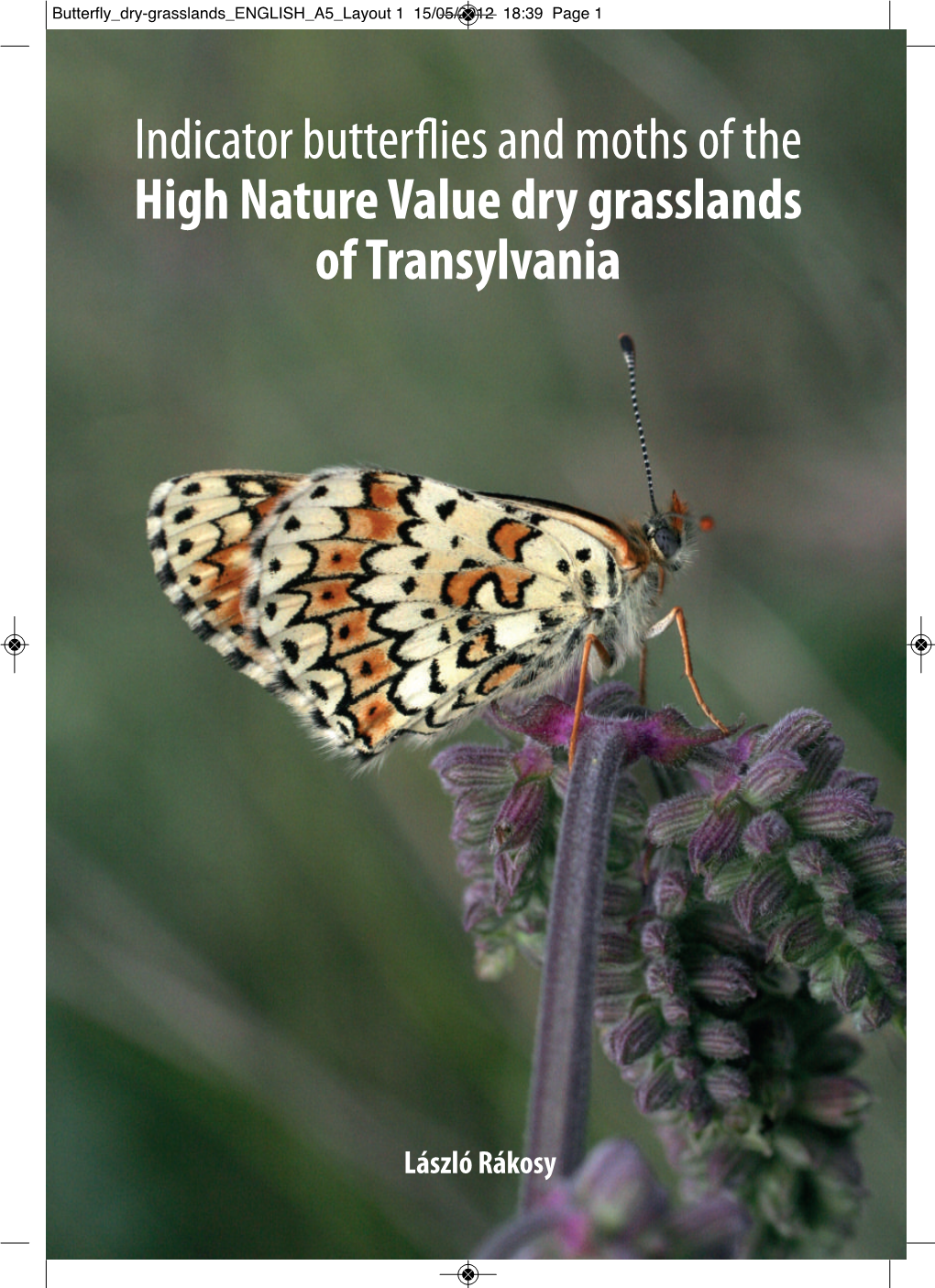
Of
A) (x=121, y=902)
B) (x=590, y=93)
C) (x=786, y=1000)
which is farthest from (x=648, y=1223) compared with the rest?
(x=590, y=93)

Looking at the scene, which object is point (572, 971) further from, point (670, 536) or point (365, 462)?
point (365, 462)

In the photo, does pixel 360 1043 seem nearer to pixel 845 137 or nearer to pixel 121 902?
pixel 121 902

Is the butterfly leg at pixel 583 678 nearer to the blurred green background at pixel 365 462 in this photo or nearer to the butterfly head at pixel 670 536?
the butterfly head at pixel 670 536

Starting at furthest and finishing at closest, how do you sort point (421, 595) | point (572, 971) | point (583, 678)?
1. point (421, 595)
2. point (583, 678)
3. point (572, 971)

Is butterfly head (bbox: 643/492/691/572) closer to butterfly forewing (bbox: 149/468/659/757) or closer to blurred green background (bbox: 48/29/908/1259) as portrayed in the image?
butterfly forewing (bbox: 149/468/659/757)

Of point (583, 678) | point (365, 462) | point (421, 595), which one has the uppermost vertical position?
point (365, 462)

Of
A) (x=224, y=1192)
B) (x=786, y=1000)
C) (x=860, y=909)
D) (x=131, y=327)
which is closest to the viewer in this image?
(x=860, y=909)

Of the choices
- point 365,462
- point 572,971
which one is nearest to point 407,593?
point 572,971
